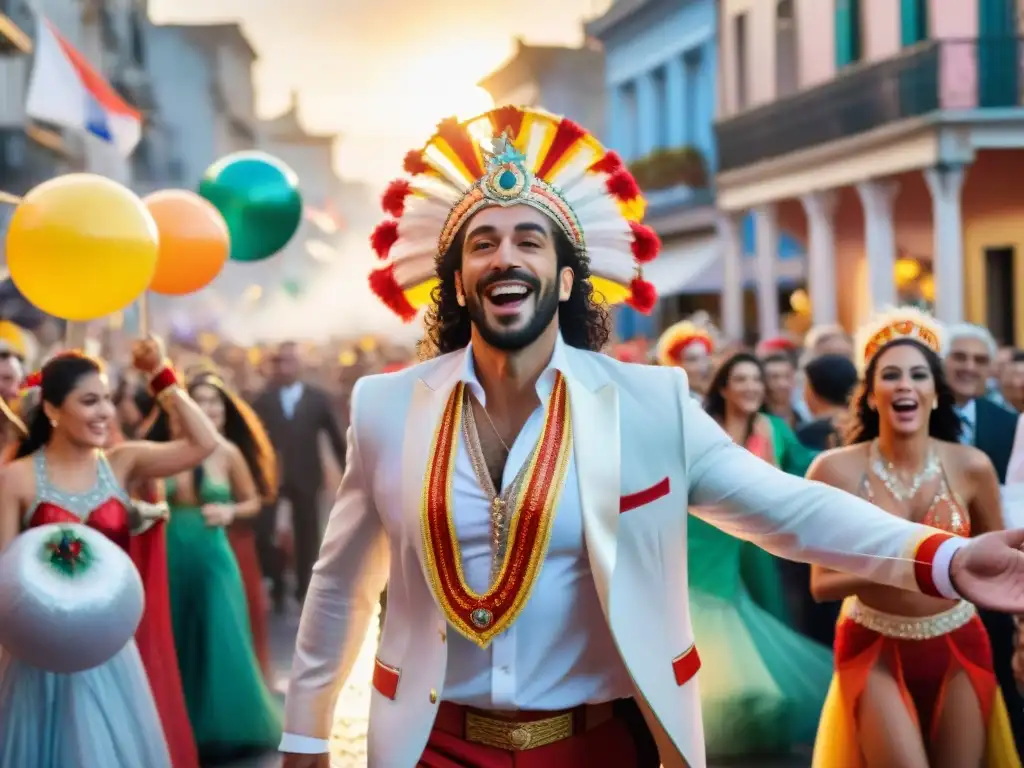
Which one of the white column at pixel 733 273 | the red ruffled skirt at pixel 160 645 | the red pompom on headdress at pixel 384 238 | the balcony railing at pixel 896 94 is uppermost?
the balcony railing at pixel 896 94

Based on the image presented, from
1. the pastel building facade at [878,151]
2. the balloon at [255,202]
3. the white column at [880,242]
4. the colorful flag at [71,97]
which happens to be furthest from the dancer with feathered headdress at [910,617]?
the white column at [880,242]

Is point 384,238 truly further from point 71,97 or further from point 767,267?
point 767,267

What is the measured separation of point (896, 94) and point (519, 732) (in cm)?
1785

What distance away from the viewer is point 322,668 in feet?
12.3

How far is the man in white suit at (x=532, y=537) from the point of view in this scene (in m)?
3.49

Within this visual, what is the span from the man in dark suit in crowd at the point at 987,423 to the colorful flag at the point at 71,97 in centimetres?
551

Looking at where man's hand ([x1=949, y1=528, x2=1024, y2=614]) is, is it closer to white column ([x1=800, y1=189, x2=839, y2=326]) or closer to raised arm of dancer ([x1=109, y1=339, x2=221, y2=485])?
raised arm of dancer ([x1=109, y1=339, x2=221, y2=485])

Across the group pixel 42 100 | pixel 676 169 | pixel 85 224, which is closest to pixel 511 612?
pixel 85 224

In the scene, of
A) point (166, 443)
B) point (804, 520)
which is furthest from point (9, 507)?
point (804, 520)

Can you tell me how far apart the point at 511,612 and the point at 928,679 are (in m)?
2.26

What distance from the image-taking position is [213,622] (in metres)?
8.05

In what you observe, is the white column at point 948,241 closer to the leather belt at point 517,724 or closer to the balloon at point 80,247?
the balloon at point 80,247

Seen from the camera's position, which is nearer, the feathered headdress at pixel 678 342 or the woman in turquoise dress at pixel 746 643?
the woman in turquoise dress at pixel 746 643

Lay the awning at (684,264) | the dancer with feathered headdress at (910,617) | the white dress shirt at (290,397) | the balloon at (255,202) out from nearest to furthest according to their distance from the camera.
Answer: the dancer with feathered headdress at (910,617)
the balloon at (255,202)
the white dress shirt at (290,397)
the awning at (684,264)
